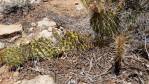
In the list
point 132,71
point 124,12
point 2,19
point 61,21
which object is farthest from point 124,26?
point 2,19

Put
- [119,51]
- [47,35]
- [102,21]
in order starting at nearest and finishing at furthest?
[119,51], [102,21], [47,35]

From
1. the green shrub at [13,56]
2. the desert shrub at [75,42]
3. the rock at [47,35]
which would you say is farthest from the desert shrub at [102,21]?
the green shrub at [13,56]

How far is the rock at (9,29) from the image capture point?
14.5 ft

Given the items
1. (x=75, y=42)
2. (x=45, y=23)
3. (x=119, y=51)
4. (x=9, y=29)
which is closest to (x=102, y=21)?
(x=75, y=42)

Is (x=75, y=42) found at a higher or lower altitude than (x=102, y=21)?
lower

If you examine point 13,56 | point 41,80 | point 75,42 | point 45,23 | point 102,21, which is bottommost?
point 41,80

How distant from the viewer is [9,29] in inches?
178

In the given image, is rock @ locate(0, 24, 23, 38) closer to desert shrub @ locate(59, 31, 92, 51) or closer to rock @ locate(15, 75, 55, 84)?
desert shrub @ locate(59, 31, 92, 51)

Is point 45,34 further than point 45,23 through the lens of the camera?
No

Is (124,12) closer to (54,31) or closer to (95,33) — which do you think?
(95,33)

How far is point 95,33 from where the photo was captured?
12.3 feet

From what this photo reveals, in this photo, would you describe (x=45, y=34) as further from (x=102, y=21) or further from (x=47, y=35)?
(x=102, y=21)

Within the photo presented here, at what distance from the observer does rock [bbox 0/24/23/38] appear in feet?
14.5

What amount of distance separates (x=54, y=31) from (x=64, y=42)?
14.3 inches
